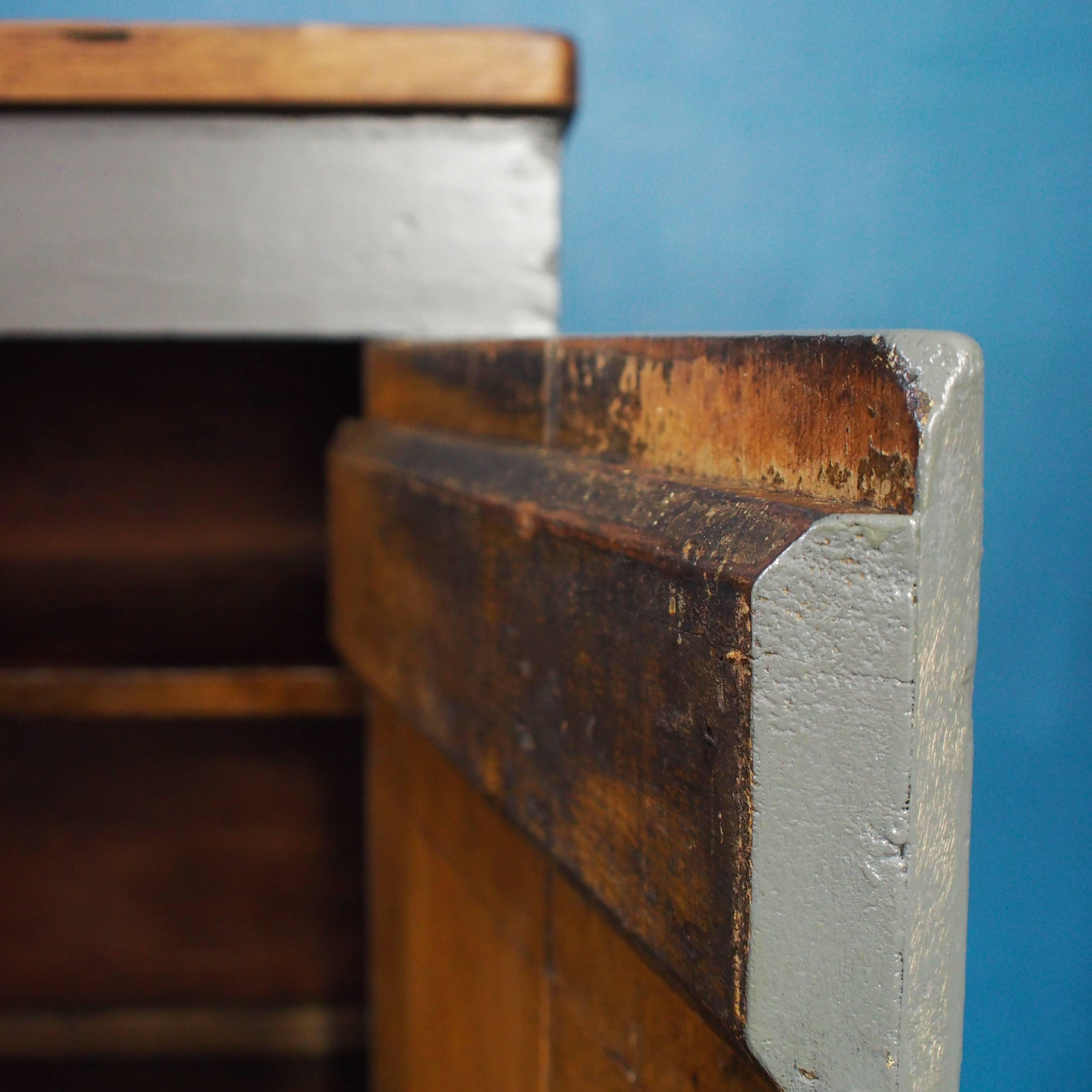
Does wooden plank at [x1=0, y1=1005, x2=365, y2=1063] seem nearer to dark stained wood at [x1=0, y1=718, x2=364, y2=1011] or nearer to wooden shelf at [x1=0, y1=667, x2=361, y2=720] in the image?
dark stained wood at [x1=0, y1=718, x2=364, y2=1011]

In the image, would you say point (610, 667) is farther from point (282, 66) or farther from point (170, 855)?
point (170, 855)

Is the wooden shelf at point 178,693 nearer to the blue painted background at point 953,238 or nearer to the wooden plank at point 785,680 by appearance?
the blue painted background at point 953,238

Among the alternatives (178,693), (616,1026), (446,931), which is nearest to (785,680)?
(616,1026)

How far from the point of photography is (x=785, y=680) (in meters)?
0.23

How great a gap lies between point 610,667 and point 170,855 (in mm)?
863

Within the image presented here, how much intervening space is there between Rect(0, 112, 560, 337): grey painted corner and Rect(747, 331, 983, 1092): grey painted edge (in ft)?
1.58

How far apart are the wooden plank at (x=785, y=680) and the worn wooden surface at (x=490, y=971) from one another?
1.3 inches

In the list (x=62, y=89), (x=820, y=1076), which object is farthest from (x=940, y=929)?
(x=62, y=89)

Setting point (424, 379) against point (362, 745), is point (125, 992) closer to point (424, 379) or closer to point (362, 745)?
point (362, 745)

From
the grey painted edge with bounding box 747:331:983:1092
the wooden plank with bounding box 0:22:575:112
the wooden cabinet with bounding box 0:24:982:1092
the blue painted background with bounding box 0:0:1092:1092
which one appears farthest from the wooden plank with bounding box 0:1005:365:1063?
the grey painted edge with bounding box 747:331:983:1092

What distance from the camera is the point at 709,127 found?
66cm

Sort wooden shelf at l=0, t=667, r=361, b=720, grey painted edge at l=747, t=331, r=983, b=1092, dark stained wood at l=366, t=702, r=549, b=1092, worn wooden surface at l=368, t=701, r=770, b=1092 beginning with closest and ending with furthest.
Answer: grey painted edge at l=747, t=331, r=983, b=1092
worn wooden surface at l=368, t=701, r=770, b=1092
dark stained wood at l=366, t=702, r=549, b=1092
wooden shelf at l=0, t=667, r=361, b=720

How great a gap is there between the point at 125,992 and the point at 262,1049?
0.13m

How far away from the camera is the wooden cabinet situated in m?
0.23
